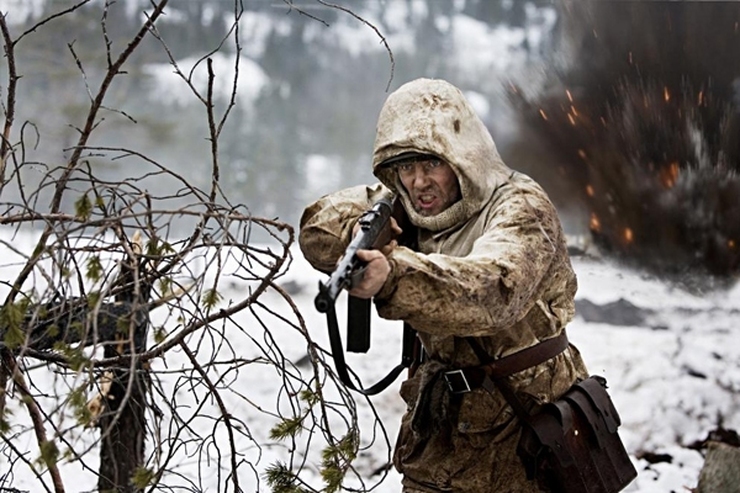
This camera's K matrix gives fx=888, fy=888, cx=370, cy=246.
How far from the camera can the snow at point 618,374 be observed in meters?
5.69

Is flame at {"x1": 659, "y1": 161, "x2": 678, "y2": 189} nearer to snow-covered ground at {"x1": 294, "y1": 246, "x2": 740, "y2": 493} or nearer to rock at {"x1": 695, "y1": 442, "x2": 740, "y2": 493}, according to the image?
snow-covered ground at {"x1": 294, "y1": 246, "x2": 740, "y2": 493}

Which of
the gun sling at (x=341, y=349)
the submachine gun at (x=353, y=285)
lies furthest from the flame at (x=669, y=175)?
the submachine gun at (x=353, y=285)

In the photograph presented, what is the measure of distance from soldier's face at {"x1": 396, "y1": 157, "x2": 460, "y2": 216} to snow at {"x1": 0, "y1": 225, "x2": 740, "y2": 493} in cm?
256

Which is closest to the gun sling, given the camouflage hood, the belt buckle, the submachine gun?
the submachine gun

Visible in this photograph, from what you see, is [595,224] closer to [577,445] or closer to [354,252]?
[577,445]

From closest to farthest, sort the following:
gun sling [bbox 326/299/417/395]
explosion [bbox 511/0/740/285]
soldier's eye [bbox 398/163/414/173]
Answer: gun sling [bbox 326/299/417/395]
soldier's eye [bbox 398/163/414/173]
explosion [bbox 511/0/740/285]

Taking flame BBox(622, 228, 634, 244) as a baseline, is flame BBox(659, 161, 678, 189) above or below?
above

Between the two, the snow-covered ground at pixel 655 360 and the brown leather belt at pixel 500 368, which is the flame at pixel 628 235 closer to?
the snow-covered ground at pixel 655 360

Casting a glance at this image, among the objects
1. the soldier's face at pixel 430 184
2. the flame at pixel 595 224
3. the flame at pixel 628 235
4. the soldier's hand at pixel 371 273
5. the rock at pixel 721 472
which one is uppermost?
the flame at pixel 595 224

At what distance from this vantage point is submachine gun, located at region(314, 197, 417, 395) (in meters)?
1.88

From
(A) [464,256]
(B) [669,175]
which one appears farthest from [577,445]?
(B) [669,175]

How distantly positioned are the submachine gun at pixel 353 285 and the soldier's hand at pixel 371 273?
0.01 meters

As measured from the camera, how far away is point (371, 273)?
2082mm

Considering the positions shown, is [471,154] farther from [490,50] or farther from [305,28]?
[305,28]
